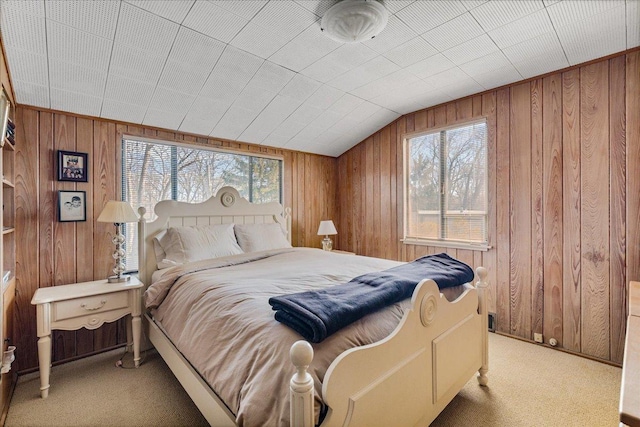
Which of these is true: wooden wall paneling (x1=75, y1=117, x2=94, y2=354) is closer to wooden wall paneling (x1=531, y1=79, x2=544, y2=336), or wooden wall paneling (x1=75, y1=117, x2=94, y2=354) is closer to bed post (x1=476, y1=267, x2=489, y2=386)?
bed post (x1=476, y1=267, x2=489, y2=386)

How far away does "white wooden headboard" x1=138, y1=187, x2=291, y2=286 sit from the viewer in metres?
2.66

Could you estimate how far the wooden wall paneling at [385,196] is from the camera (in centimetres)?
387

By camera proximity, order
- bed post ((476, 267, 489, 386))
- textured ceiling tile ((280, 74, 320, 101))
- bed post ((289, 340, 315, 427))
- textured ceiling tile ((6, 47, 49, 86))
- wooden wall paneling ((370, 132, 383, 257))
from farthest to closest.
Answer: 1. wooden wall paneling ((370, 132, 383, 257))
2. textured ceiling tile ((280, 74, 320, 101))
3. bed post ((476, 267, 489, 386))
4. textured ceiling tile ((6, 47, 49, 86))
5. bed post ((289, 340, 315, 427))

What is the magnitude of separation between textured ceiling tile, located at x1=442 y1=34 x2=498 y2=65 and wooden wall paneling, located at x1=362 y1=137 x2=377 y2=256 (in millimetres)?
1690

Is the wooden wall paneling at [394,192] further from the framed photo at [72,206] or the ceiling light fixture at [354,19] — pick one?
the framed photo at [72,206]

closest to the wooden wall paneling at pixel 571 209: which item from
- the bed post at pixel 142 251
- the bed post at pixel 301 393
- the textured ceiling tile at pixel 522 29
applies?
the textured ceiling tile at pixel 522 29

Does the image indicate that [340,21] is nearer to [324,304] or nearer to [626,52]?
[324,304]

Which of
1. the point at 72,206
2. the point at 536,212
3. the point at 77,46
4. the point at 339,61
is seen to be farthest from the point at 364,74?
the point at 72,206

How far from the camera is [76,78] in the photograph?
2191 mm

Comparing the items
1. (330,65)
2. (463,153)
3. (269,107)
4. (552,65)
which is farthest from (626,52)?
(269,107)

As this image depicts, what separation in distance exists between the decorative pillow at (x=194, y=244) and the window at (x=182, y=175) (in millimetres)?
380

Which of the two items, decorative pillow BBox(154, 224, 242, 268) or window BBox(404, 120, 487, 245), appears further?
window BBox(404, 120, 487, 245)

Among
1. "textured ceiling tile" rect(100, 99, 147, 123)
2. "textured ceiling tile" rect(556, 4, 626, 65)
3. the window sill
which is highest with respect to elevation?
"textured ceiling tile" rect(556, 4, 626, 65)

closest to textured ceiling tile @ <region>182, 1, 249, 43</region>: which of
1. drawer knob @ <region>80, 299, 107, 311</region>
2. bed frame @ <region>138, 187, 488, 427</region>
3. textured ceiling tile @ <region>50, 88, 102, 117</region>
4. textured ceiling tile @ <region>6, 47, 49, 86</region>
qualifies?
textured ceiling tile @ <region>6, 47, 49, 86</region>
